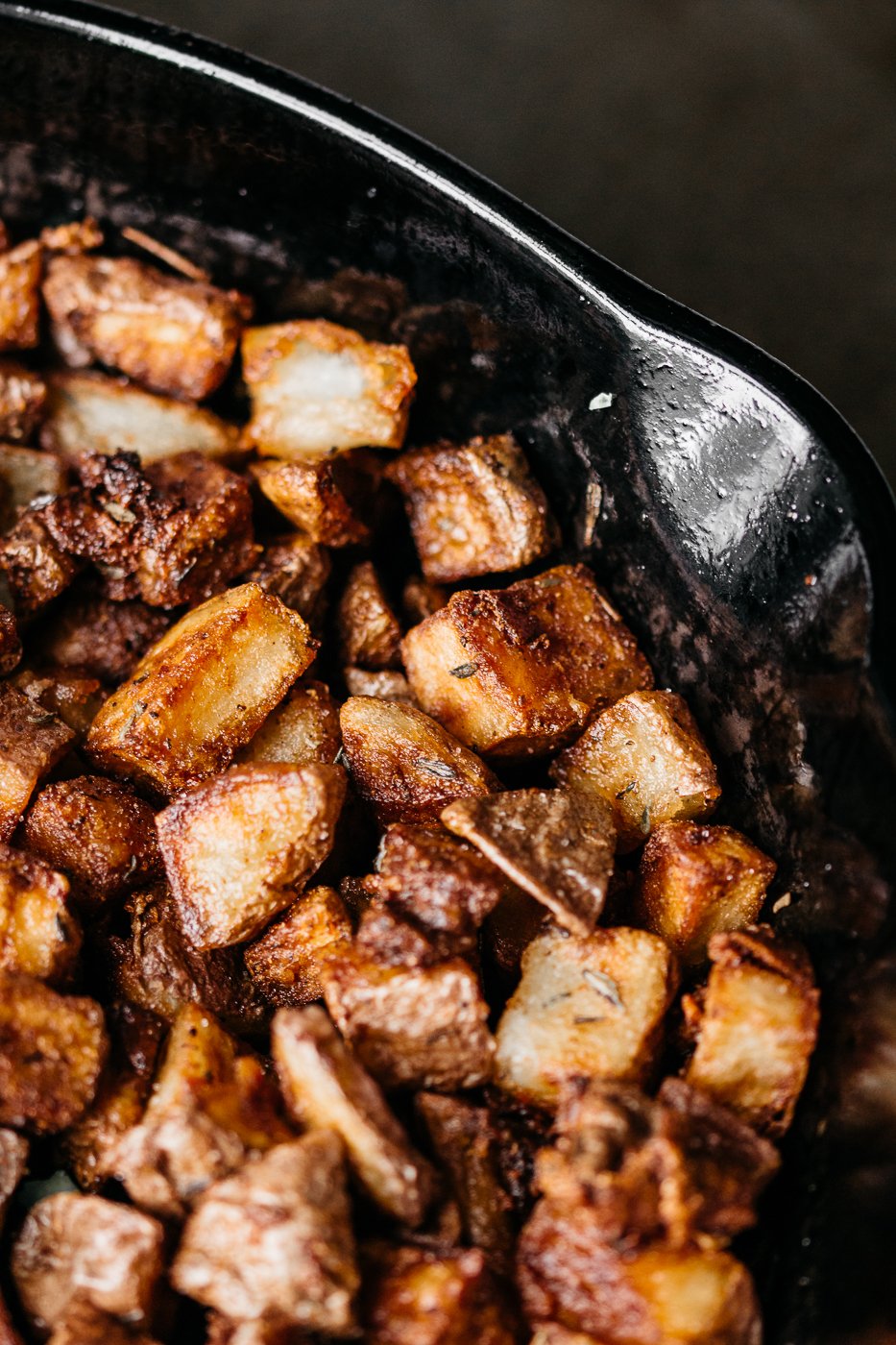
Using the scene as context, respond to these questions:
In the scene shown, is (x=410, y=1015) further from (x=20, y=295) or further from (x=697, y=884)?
(x=20, y=295)

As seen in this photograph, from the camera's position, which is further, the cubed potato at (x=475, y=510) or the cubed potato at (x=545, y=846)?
the cubed potato at (x=475, y=510)

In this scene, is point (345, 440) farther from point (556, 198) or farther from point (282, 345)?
point (556, 198)

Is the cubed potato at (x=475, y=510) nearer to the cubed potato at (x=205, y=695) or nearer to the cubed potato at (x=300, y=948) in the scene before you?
the cubed potato at (x=205, y=695)

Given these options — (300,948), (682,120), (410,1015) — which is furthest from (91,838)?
Answer: (682,120)

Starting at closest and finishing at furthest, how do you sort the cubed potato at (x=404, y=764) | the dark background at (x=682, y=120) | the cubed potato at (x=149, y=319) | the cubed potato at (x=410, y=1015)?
the cubed potato at (x=410, y=1015), the cubed potato at (x=404, y=764), the cubed potato at (x=149, y=319), the dark background at (x=682, y=120)

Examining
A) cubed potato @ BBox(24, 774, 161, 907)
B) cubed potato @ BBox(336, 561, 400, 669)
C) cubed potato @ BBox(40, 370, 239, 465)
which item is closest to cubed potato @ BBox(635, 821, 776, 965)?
cubed potato @ BBox(336, 561, 400, 669)

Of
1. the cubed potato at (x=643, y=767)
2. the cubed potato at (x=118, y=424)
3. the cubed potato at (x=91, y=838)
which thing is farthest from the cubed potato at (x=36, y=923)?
the cubed potato at (x=118, y=424)
